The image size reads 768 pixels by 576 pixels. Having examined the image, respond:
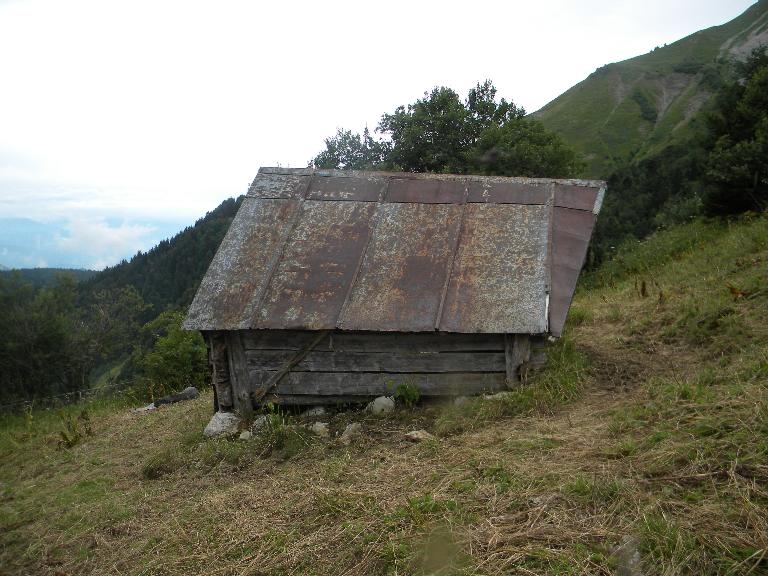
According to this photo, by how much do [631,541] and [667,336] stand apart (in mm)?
4566

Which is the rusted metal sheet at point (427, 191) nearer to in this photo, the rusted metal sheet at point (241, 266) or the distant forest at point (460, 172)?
the rusted metal sheet at point (241, 266)

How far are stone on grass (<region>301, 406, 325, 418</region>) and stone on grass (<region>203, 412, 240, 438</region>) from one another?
0.79 metres

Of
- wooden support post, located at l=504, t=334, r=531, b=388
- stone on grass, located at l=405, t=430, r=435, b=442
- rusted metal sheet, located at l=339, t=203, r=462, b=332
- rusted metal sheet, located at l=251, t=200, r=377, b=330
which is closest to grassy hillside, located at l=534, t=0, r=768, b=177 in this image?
rusted metal sheet, located at l=339, t=203, r=462, b=332

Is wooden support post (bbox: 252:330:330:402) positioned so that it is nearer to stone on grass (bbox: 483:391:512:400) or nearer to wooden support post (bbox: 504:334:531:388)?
stone on grass (bbox: 483:391:512:400)

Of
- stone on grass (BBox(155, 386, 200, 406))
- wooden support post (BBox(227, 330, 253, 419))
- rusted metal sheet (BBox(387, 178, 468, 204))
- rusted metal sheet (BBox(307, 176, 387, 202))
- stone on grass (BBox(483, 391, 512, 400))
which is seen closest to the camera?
stone on grass (BBox(483, 391, 512, 400))

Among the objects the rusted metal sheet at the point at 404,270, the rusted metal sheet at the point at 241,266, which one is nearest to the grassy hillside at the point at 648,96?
the rusted metal sheet at the point at 404,270

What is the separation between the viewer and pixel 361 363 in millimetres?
6473

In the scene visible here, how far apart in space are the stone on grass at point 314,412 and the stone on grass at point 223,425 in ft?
2.58

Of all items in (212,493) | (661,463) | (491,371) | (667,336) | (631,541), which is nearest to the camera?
(631,541)

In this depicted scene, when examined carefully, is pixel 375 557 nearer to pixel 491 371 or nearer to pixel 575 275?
pixel 491 371

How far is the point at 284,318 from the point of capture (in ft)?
20.9

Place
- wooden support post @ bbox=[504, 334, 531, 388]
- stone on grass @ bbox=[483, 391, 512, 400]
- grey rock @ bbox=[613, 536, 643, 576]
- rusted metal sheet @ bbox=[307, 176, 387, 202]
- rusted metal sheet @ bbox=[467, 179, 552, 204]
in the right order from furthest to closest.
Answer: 1. rusted metal sheet @ bbox=[307, 176, 387, 202]
2. rusted metal sheet @ bbox=[467, 179, 552, 204]
3. wooden support post @ bbox=[504, 334, 531, 388]
4. stone on grass @ bbox=[483, 391, 512, 400]
5. grey rock @ bbox=[613, 536, 643, 576]

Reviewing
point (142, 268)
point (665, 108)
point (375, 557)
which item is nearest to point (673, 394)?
point (375, 557)

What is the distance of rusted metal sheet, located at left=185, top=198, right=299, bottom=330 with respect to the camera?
645 cm
